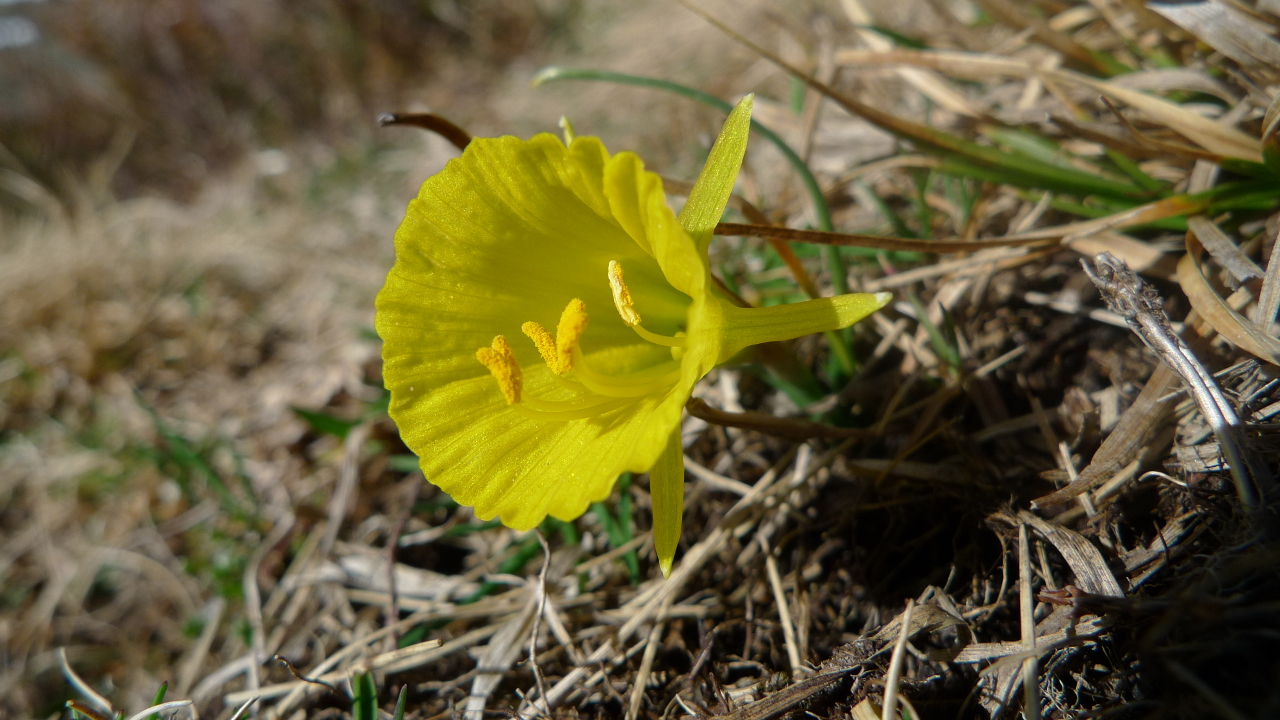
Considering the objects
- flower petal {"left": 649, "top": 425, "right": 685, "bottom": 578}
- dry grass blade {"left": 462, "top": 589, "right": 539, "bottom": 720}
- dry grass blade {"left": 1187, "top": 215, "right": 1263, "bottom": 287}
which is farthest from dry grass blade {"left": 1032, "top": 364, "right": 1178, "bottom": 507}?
dry grass blade {"left": 462, "top": 589, "right": 539, "bottom": 720}

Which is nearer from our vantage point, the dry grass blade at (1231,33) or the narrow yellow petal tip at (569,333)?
the narrow yellow petal tip at (569,333)

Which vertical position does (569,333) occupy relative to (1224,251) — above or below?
below

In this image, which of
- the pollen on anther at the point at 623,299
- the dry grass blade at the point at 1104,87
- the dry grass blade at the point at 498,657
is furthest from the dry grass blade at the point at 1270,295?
the dry grass blade at the point at 498,657

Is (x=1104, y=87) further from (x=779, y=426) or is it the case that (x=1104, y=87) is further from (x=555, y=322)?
(x=555, y=322)

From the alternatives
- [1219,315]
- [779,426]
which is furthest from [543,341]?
[1219,315]

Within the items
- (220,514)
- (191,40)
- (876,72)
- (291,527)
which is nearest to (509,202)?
(291,527)

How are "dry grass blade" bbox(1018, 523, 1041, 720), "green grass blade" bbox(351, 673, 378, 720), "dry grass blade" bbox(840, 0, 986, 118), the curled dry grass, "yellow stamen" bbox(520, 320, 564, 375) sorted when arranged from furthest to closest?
"dry grass blade" bbox(840, 0, 986, 118) < "green grass blade" bbox(351, 673, 378, 720) < "yellow stamen" bbox(520, 320, 564, 375) < the curled dry grass < "dry grass blade" bbox(1018, 523, 1041, 720)

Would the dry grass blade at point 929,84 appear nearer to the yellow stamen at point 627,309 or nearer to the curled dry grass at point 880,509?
the curled dry grass at point 880,509

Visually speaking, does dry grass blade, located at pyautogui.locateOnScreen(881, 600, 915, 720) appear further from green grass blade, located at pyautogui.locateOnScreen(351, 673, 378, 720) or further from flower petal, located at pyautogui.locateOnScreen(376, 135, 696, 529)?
green grass blade, located at pyautogui.locateOnScreen(351, 673, 378, 720)
